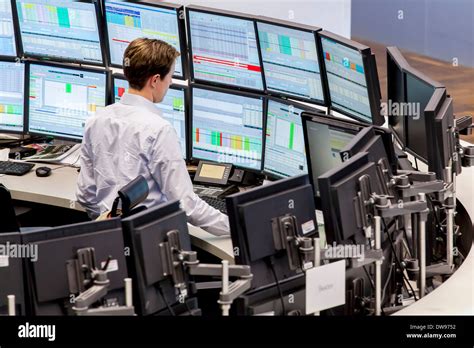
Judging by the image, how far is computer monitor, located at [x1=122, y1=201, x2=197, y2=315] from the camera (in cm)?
266

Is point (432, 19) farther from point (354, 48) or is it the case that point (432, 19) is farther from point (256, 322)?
point (256, 322)

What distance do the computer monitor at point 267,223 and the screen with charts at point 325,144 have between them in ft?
2.15

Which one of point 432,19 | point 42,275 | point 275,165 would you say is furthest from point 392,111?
point 432,19

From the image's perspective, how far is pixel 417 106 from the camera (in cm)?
390

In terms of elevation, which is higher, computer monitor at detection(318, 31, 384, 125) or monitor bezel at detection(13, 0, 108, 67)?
monitor bezel at detection(13, 0, 108, 67)

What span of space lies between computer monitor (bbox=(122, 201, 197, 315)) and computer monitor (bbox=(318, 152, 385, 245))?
43cm

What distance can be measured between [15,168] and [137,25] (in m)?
0.91

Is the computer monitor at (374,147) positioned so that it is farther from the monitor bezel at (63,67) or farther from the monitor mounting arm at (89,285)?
the monitor bezel at (63,67)

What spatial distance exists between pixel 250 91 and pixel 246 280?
1.87 m

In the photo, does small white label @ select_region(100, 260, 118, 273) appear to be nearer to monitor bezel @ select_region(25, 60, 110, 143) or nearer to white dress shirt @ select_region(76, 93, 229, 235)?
white dress shirt @ select_region(76, 93, 229, 235)

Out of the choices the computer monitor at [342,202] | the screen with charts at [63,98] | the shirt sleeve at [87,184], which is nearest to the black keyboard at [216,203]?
the shirt sleeve at [87,184]

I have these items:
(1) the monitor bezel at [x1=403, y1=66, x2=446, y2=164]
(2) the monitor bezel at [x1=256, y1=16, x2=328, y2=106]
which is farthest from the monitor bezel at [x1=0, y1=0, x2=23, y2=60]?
(1) the monitor bezel at [x1=403, y1=66, x2=446, y2=164]

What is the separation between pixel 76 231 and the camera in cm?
267

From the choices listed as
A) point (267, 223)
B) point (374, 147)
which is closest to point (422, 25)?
point (374, 147)
